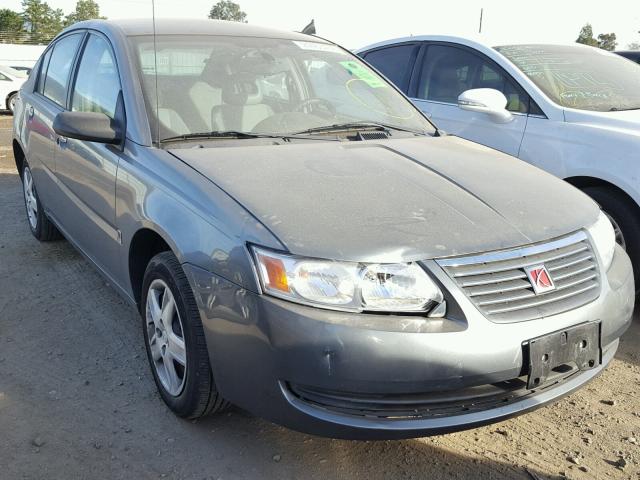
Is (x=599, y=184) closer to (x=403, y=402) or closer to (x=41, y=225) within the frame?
(x=403, y=402)

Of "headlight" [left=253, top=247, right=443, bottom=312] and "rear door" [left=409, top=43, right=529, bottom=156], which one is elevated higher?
"rear door" [left=409, top=43, right=529, bottom=156]

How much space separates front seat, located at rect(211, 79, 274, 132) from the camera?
3.02 metres

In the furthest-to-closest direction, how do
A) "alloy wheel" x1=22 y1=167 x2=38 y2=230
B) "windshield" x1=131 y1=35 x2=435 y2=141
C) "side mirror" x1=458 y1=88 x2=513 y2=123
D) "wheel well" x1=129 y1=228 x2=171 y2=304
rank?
"alloy wheel" x1=22 y1=167 x2=38 y2=230 → "side mirror" x1=458 y1=88 x2=513 y2=123 → "windshield" x1=131 y1=35 x2=435 y2=141 → "wheel well" x1=129 y1=228 x2=171 y2=304

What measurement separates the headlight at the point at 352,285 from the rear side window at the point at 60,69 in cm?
254

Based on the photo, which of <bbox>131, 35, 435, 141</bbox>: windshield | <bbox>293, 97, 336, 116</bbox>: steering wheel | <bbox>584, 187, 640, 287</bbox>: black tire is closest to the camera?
<bbox>131, 35, 435, 141</bbox>: windshield

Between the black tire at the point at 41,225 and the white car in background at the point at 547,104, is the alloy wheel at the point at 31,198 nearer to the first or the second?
the black tire at the point at 41,225

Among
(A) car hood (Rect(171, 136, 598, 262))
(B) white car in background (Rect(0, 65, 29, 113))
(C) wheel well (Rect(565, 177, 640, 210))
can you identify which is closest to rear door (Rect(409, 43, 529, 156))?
(C) wheel well (Rect(565, 177, 640, 210))

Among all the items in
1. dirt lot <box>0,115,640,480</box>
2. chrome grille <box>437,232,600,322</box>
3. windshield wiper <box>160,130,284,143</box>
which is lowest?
dirt lot <box>0,115,640,480</box>

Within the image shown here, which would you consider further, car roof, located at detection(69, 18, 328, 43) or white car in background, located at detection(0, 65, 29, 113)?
white car in background, located at detection(0, 65, 29, 113)

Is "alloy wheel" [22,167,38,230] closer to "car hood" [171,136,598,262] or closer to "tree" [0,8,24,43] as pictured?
"car hood" [171,136,598,262]

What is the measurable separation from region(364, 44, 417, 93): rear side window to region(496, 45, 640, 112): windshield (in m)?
0.87

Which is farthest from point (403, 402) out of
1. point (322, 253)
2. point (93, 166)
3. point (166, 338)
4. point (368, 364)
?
point (93, 166)

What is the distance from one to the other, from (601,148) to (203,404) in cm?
279

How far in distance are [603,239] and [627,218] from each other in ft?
4.15
